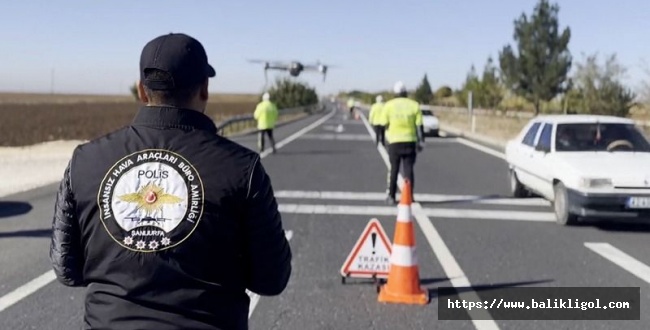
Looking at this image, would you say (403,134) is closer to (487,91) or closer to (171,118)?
(171,118)

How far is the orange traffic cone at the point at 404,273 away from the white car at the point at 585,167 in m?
3.72

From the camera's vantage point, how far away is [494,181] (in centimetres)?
1478

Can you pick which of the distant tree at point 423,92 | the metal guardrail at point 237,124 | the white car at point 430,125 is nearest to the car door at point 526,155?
the metal guardrail at point 237,124

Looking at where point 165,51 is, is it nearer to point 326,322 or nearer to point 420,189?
point 326,322

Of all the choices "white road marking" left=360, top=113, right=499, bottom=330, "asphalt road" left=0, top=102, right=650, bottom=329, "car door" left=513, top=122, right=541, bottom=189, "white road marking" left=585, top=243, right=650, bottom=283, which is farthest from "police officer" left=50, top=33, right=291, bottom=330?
"car door" left=513, top=122, right=541, bottom=189

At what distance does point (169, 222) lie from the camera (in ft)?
6.79

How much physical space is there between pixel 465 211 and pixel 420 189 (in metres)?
2.53

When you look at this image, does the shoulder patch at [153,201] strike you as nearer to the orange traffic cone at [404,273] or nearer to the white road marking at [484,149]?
the orange traffic cone at [404,273]

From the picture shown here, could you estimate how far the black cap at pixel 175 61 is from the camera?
219cm

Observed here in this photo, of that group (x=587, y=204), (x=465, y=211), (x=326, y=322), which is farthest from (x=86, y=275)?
(x=465, y=211)

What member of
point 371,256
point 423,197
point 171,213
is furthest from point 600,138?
point 171,213

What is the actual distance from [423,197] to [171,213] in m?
10.3

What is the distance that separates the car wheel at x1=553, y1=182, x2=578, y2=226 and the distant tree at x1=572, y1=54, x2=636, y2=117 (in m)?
23.8

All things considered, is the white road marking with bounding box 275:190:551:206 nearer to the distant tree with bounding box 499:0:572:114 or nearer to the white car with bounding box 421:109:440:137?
the white car with bounding box 421:109:440:137
